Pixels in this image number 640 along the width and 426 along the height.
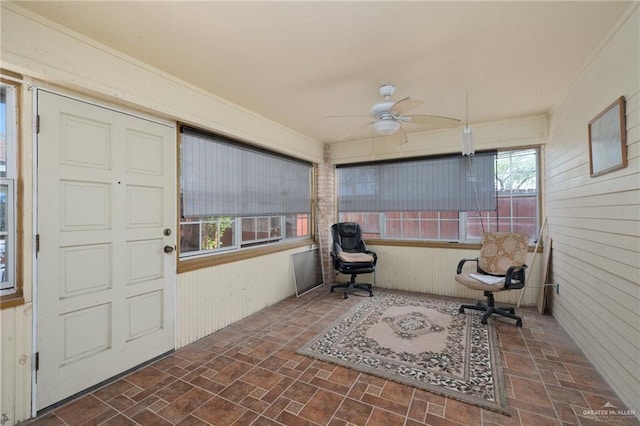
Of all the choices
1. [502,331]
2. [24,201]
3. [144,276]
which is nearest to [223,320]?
[144,276]

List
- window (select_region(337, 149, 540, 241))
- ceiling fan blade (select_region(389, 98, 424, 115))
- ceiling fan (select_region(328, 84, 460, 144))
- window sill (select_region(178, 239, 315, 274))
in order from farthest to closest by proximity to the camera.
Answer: window (select_region(337, 149, 540, 241)) → window sill (select_region(178, 239, 315, 274)) → ceiling fan (select_region(328, 84, 460, 144)) → ceiling fan blade (select_region(389, 98, 424, 115))

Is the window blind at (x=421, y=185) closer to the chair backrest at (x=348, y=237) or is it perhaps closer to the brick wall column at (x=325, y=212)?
the brick wall column at (x=325, y=212)

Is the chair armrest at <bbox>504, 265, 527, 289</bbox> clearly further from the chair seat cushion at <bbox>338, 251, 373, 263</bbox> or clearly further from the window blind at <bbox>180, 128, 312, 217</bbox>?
the window blind at <bbox>180, 128, 312, 217</bbox>

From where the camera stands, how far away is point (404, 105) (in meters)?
2.36

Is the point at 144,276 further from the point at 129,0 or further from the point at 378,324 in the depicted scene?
the point at 378,324

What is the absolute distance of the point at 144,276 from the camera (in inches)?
94.5

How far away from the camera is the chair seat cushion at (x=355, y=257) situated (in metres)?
4.24

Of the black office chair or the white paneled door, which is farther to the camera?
the black office chair

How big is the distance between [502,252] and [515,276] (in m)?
0.44

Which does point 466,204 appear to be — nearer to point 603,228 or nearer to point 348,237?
point 348,237

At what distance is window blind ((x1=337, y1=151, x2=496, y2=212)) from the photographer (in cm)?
402

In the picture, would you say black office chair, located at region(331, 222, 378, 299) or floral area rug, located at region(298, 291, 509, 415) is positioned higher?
black office chair, located at region(331, 222, 378, 299)

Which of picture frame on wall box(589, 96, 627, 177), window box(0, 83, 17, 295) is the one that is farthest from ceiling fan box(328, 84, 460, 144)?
window box(0, 83, 17, 295)

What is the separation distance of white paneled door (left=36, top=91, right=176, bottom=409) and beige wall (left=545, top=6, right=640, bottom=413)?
336cm
